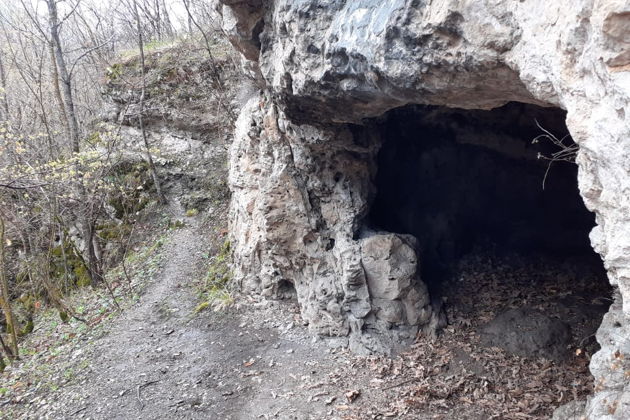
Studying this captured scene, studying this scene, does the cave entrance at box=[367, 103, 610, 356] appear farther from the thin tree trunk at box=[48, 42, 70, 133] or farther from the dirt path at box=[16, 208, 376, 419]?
the thin tree trunk at box=[48, 42, 70, 133]

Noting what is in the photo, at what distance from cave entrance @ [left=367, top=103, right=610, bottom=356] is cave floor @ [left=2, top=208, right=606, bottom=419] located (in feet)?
0.26

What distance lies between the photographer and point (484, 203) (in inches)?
380

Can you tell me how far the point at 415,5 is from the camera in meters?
3.68

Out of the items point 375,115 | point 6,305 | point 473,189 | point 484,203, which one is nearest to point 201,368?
point 6,305

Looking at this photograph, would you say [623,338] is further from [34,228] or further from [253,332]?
[34,228]

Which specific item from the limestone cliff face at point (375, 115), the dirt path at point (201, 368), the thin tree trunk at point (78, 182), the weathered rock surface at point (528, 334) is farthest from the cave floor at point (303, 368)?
the thin tree trunk at point (78, 182)

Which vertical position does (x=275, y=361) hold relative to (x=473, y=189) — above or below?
below

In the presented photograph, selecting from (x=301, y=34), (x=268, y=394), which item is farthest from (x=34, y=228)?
(x=301, y=34)

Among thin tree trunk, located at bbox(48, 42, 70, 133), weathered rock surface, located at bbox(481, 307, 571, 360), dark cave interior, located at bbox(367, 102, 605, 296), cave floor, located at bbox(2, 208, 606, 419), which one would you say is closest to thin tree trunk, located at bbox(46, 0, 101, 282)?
thin tree trunk, located at bbox(48, 42, 70, 133)

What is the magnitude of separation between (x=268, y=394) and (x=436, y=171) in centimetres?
569

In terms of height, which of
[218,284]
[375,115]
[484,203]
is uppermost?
[375,115]

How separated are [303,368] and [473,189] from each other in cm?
545

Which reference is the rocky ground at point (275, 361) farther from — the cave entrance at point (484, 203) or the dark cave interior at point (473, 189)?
the dark cave interior at point (473, 189)

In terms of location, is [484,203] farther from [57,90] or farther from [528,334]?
[57,90]
